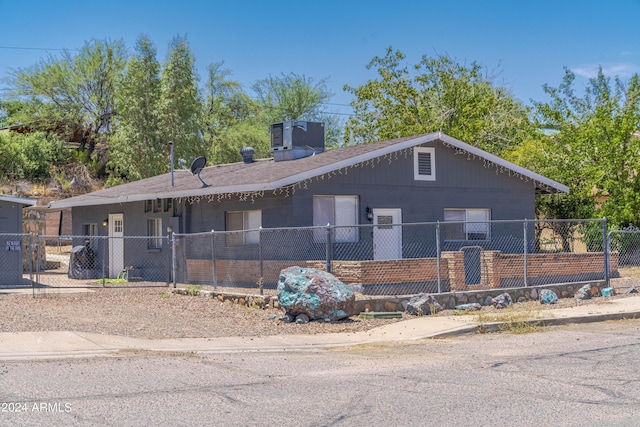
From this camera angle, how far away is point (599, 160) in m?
28.1

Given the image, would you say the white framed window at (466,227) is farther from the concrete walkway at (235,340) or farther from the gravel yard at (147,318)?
the gravel yard at (147,318)

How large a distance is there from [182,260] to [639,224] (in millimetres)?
16047

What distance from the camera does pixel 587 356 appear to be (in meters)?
10.6

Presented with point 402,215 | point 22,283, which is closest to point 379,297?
point 402,215

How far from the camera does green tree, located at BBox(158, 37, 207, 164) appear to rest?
40031 millimetres

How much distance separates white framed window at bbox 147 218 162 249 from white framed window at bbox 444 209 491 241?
8451 mm

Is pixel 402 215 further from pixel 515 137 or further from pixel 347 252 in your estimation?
pixel 515 137

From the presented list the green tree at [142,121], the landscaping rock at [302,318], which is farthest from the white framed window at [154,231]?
the green tree at [142,121]

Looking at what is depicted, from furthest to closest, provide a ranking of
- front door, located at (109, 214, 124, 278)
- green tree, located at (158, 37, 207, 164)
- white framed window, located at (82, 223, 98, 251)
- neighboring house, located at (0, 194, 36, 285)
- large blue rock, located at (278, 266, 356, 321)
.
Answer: green tree, located at (158, 37, 207, 164), white framed window, located at (82, 223, 98, 251), front door, located at (109, 214, 124, 278), neighboring house, located at (0, 194, 36, 285), large blue rock, located at (278, 266, 356, 321)

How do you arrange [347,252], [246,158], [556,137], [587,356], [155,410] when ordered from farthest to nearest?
[556,137] < [246,158] < [347,252] < [587,356] < [155,410]

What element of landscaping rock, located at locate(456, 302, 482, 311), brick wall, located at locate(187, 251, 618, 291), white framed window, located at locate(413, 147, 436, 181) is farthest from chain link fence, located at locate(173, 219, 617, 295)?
white framed window, located at locate(413, 147, 436, 181)

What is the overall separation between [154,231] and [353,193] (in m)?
7.20

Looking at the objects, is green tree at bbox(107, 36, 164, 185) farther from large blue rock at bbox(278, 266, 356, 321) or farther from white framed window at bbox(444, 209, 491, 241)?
large blue rock at bbox(278, 266, 356, 321)

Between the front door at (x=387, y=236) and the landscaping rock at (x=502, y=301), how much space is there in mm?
4449
